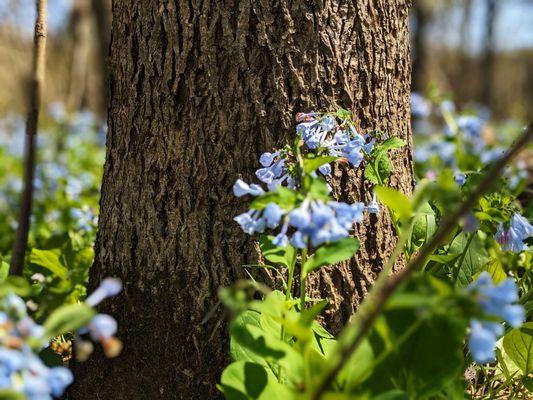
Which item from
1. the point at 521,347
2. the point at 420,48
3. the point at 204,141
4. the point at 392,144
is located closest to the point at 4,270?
the point at 204,141

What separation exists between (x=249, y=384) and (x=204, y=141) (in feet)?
2.11

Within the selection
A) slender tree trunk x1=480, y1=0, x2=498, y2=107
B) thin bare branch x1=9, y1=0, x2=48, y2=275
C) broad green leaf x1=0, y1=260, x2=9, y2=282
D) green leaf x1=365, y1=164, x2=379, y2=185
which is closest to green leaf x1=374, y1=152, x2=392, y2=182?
green leaf x1=365, y1=164, x2=379, y2=185

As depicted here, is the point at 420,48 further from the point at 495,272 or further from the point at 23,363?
the point at 23,363

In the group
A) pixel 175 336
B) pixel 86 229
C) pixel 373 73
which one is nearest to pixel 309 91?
pixel 373 73

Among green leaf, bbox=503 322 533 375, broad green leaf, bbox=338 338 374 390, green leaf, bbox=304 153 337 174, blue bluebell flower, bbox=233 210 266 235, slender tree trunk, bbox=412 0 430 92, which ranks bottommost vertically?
green leaf, bbox=503 322 533 375

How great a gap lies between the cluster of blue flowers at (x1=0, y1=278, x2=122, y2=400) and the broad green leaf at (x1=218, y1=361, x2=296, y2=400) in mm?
352

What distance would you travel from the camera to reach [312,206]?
3.69 ft

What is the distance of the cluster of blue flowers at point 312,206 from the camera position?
110 cm

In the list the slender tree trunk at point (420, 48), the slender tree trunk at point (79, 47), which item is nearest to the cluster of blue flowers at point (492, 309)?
the slender tree trunk at point (79, 47)

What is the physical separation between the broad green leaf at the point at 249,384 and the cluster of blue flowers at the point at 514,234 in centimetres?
63

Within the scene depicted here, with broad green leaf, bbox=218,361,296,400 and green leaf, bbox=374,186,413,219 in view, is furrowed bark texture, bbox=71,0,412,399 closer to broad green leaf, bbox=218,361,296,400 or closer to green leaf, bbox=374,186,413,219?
broad green leaf, bbox=218,361,296,400

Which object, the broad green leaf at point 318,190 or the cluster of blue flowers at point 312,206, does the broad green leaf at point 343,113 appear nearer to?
the cluster of blue flowers at point 312,206

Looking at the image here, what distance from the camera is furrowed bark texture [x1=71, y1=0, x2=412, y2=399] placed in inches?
62.9

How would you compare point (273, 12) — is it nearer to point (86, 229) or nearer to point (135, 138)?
point (135, 138)
